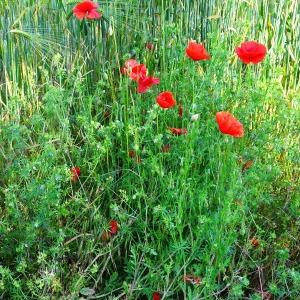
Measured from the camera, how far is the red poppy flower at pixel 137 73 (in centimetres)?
216

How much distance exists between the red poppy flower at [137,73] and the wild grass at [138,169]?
0.08m

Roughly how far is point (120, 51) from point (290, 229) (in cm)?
91

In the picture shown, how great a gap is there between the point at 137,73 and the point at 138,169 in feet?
0.95

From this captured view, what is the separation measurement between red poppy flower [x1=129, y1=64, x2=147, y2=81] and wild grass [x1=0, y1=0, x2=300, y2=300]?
8 centimetres

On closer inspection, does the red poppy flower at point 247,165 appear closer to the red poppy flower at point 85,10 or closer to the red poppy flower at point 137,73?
the red poppy flower at point 137,73

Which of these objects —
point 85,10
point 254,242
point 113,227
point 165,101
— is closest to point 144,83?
point 165,101

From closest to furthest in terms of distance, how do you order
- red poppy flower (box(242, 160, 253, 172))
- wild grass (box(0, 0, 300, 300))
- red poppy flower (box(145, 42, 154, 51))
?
wild grass (box(0, 0, 300, 300)), red poppy flower (box(242, 160, 253, 172)), red poppy flower (box(145, 42, 154, 51))

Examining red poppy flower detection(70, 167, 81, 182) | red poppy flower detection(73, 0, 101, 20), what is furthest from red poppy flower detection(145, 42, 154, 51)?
red poppy flower detection(70, 167, 81, 182)

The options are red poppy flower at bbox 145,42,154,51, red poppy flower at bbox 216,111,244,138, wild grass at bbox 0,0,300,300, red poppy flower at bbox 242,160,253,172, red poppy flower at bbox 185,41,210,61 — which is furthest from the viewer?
red poppy flower at bbox 145,42,154,51

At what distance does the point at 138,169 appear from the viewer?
6.91ft

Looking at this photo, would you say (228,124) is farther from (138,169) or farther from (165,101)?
(138,169)

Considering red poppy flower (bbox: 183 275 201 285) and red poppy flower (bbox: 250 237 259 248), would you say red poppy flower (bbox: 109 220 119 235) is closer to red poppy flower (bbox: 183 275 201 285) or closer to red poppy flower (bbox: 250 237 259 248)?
red poppy flower (bbox: 183 275 201 285)

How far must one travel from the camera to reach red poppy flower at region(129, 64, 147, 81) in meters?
2.16

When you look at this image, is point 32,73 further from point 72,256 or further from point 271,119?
point 271,119
